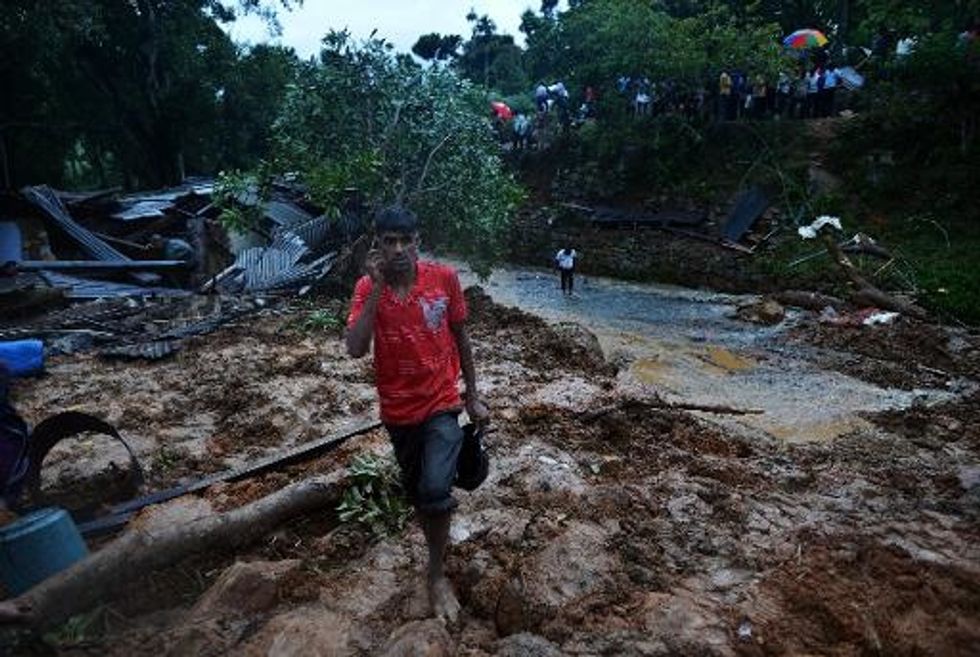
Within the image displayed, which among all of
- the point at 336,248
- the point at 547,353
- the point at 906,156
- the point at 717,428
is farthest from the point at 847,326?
the point at 336,248

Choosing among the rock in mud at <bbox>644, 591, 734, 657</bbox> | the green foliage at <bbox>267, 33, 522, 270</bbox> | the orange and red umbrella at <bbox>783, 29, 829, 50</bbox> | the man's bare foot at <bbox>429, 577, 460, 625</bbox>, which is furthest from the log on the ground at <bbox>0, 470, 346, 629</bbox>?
the orange and red umbrella at <bbox>783, 29, 829, 50</bbox>

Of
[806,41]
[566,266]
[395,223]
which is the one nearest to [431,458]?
[395,223]

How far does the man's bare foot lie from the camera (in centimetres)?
329

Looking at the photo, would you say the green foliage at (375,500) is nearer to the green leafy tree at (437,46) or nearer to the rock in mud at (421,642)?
the rock in mud at (421,642)

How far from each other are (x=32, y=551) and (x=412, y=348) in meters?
1.95

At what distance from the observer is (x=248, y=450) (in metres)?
5.82

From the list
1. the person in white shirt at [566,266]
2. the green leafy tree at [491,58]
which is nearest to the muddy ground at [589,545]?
the person in white shirt at [566,266]

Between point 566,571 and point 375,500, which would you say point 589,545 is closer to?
point 566,571

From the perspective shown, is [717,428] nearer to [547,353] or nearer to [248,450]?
[547,353]

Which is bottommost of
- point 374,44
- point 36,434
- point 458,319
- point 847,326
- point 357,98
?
point 847,326

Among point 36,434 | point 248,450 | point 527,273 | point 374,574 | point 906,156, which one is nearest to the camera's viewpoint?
point 374,574

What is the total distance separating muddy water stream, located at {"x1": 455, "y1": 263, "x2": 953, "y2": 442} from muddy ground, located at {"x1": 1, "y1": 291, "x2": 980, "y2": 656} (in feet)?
3.03

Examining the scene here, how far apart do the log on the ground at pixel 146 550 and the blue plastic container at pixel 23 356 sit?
14.6 ft

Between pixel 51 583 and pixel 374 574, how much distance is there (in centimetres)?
142
